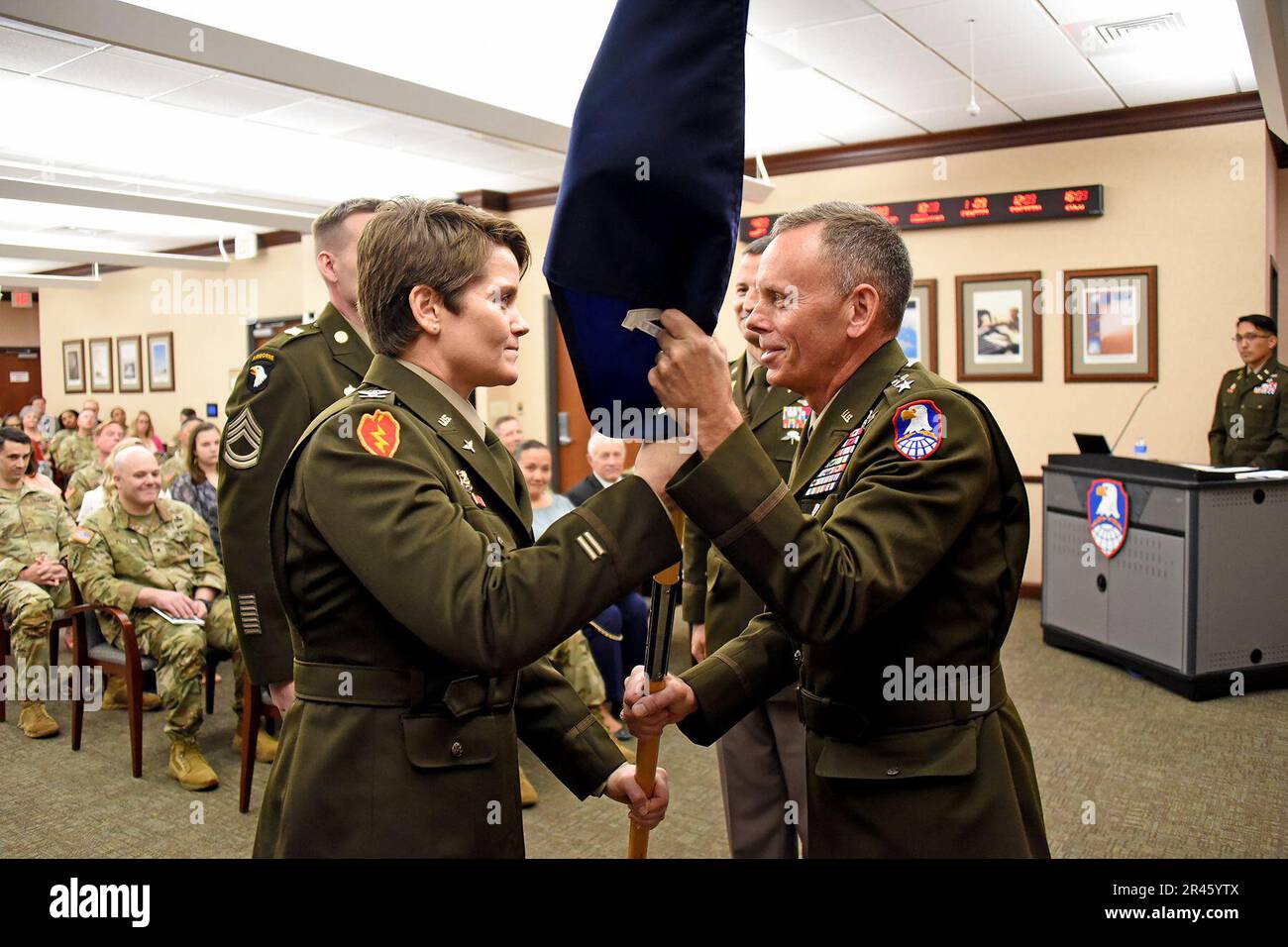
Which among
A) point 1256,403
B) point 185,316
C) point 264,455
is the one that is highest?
point 185,316

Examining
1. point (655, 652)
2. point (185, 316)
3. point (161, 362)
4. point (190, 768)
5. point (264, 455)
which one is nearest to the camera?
point (655, 652)

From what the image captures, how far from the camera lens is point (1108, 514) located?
205 inches

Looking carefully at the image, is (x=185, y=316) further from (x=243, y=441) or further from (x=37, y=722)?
(x=243, y=441)

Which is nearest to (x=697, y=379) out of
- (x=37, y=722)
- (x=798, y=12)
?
(x=798, y=12)

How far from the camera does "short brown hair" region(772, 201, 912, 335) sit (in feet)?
5.21

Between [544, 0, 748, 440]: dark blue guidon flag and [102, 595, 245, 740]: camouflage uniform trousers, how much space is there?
328 cm

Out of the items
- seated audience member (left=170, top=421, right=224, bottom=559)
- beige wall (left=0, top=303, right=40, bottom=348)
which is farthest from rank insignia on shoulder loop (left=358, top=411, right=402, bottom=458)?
beige wall (left=0, top=303, right=40, bottom=348)

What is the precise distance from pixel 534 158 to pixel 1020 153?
142 inches

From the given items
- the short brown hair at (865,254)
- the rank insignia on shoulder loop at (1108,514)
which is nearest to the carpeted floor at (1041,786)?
the rank insignia on shoulder loop at (1108,514)

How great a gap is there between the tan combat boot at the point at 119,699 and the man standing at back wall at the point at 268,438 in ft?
10.3

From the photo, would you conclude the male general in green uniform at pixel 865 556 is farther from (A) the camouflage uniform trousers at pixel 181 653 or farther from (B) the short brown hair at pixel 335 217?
(A) the camouflage uniform trousers at pixel 181 653

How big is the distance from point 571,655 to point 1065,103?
16.1 ft

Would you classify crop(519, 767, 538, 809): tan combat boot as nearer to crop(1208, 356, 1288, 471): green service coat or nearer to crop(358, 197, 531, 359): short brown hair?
crop(358, 197, 531, 359): short brown hair
